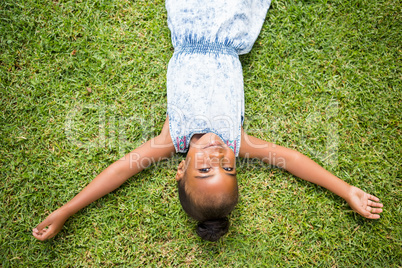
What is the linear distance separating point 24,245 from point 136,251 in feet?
3.04

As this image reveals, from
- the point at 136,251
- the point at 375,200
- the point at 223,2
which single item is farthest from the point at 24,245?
the point at 375,200

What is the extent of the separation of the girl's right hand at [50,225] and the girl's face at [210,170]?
110 centimetres

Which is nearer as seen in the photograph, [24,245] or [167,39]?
[24,245]

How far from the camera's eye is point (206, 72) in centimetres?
221

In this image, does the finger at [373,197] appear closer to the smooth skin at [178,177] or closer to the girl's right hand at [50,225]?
the smooth skin at [178,177]

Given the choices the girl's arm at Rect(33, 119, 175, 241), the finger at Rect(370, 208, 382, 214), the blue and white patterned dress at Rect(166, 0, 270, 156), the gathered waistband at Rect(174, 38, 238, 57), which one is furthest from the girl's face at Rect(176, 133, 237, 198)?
the finger at Rect(370, 208, 382, 214)

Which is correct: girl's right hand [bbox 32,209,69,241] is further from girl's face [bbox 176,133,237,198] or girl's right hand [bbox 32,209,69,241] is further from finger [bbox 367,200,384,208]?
finger [bbox 367,200,384,208]

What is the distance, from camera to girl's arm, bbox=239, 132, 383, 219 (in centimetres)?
234

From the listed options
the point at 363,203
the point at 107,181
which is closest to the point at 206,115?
the point at 107,181

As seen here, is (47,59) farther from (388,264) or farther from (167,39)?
(388,264)

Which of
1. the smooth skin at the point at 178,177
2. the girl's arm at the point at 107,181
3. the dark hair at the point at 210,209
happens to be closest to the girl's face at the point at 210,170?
Result: the dark hair at the point at 210,209

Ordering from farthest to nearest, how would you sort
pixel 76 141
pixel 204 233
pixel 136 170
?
pixel 76 141 < pixel 136 170 < pixel 204 233

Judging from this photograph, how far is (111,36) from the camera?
259cm

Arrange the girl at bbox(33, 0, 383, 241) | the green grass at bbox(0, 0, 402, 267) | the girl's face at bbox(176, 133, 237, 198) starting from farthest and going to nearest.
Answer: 1. the green grass at bbox(0, 0, 402, 267)
2. the girl at bbox(33, 0, 383, 241)
3. the girl's face at bbox(176, 133, 237, 198)
